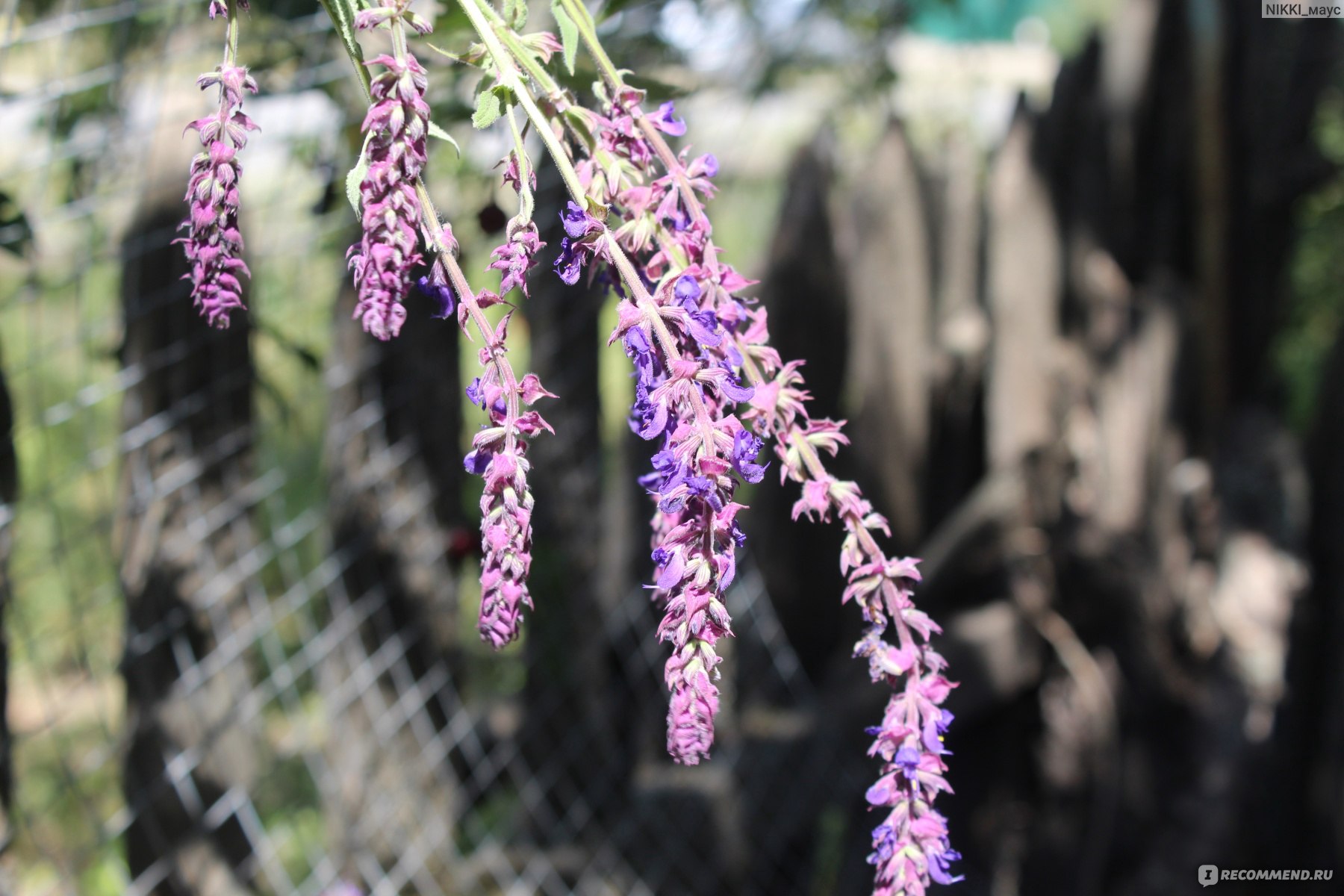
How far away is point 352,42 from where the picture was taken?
56cm

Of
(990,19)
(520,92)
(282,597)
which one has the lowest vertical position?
(282,597)

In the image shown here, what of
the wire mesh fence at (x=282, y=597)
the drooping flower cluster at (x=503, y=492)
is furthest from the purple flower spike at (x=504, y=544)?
the wire mesh fence at (x=282, y=597)

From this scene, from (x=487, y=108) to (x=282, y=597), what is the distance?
1.22 metres

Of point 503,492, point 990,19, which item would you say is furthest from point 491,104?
point 990,19

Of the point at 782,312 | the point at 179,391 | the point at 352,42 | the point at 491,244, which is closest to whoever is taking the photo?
the point at 352,42

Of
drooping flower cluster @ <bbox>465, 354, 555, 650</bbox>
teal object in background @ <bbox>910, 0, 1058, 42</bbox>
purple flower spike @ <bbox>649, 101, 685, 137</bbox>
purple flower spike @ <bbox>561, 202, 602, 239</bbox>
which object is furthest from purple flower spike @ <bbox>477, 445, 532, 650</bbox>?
teal object in background @ <bbox>910, 0, 1058, 42</bbox>

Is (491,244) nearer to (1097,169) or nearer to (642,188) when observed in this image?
(642,188)

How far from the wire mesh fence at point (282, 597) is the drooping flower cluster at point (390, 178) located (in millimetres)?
740

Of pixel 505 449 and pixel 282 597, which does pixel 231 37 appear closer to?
pixel 505 449

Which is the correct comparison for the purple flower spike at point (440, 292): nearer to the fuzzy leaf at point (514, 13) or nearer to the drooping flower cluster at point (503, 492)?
the drooping flower cluster at point (503, 492)

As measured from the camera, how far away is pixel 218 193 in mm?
556

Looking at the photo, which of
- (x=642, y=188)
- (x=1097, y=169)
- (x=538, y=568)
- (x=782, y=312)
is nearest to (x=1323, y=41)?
(x=1097, y=169)

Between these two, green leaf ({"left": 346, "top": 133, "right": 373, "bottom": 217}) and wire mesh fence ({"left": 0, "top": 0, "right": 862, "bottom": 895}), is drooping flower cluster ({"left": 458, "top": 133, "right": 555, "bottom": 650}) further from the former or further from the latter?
Answer: wire mesh fence ({"left": 0, "top": 0, "right": 862, "bottom": 895})

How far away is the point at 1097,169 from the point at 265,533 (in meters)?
1.99
